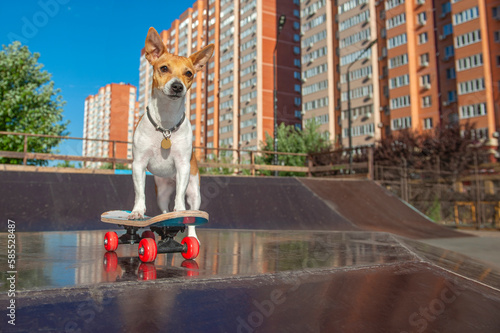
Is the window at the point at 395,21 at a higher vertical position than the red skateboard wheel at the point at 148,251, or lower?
higher

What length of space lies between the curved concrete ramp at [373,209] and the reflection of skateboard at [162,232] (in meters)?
6.43

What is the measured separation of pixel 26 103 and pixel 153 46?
2245 cm

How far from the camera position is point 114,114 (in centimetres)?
13588

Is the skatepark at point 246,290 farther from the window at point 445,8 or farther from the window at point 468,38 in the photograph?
the window at point 445,8

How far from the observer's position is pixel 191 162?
4.28m

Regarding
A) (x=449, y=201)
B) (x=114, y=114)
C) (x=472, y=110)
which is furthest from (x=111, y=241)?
(x=114, y=114)

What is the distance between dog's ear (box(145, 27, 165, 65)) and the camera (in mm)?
3775

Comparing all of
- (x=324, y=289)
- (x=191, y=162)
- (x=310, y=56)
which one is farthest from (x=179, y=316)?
(x=310, y=56)

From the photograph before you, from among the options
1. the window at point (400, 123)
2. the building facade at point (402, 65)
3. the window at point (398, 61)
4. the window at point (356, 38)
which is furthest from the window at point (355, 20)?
the window at point (400, 123)

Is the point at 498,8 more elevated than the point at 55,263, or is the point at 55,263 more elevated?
the point at 498,8

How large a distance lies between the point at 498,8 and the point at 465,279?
150 feet

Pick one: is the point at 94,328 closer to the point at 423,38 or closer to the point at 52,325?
the point at 52,325

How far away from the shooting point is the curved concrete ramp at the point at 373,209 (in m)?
9.84

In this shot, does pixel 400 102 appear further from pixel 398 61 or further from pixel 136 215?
pixel 136 215
